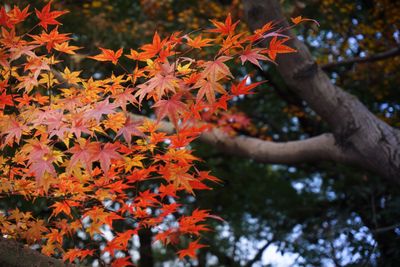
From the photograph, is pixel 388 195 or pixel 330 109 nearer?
pixel 330 109

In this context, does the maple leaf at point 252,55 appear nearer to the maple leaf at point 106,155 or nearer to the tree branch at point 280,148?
the maple leaf at point 106,155

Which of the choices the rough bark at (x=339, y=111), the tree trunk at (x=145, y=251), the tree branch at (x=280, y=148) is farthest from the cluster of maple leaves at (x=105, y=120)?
the tree trunk at (x=145, y=251)

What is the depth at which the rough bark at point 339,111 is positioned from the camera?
10.8 feet

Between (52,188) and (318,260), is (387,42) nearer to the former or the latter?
(318,260)

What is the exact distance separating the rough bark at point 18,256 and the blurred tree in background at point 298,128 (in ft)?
7.55

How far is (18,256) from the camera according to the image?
2014 mm

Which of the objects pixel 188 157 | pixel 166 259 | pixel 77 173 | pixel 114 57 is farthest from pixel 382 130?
pixel 166 259

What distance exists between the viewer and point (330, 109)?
348 cm

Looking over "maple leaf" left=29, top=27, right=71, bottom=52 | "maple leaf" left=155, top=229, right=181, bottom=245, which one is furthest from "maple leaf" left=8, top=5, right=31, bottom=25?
"maple leaf" left=155, top=229, right=181, bottom=245

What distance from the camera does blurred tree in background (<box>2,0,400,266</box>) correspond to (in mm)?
4320

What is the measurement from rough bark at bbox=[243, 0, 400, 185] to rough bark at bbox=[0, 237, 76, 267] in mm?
2178

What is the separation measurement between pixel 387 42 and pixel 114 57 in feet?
12.2

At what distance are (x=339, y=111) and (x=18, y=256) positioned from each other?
2385 millimetres

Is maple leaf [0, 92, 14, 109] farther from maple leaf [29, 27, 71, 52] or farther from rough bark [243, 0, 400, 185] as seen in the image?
rough bark [243, 0, 400, 185]
